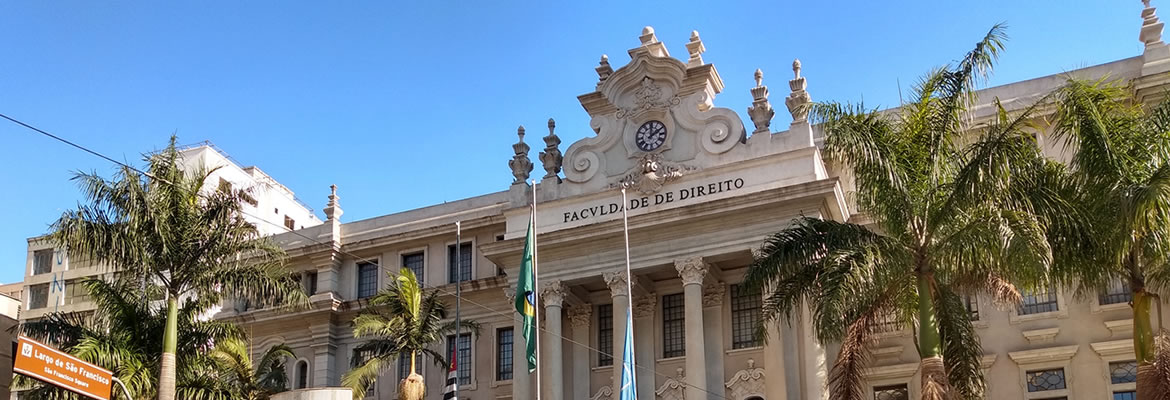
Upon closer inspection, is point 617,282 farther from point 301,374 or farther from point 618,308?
point 301,374

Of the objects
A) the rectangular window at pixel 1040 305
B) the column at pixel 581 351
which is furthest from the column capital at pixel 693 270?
the rectangular window at pixel 1040 305

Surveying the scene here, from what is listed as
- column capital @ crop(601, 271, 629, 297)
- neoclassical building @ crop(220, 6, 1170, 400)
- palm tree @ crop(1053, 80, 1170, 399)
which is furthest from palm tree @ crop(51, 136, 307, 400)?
palm tree @ crop(1053, 80, 1170, 399)

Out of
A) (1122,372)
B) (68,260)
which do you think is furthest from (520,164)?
(68,260)

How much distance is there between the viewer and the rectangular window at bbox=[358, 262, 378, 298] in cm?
4278

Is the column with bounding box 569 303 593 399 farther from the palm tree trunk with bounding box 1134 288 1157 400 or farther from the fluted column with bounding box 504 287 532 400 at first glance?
the palm tree trunk with bounding box 1134 288 1157 400

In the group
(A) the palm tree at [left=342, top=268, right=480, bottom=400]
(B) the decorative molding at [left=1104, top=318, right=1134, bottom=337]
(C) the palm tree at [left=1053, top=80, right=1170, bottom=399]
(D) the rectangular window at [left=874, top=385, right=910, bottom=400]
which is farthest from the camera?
(D) the rectangular window at [left=874, top=385, right=910, bottom=400]

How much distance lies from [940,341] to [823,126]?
4.74 metres

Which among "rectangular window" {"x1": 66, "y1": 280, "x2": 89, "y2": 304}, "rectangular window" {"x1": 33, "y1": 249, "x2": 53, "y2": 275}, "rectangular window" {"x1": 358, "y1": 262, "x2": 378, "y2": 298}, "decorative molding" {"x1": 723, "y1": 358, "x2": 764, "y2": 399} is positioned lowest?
"decorative molding" {"x1": 723, "y1": 358, "x2": 764, "y2": 399}

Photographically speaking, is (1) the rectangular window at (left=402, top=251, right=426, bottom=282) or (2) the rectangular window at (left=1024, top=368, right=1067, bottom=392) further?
(1) the rectangular window at (left=402, top=251, right=426, bottom=282)

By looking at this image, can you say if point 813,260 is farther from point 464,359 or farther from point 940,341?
point 464,359

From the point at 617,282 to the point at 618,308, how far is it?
2.42 ft

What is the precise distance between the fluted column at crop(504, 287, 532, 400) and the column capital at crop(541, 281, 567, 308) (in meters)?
1.07

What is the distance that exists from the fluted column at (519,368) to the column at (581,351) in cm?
172

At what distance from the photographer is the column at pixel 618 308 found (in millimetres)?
34094
